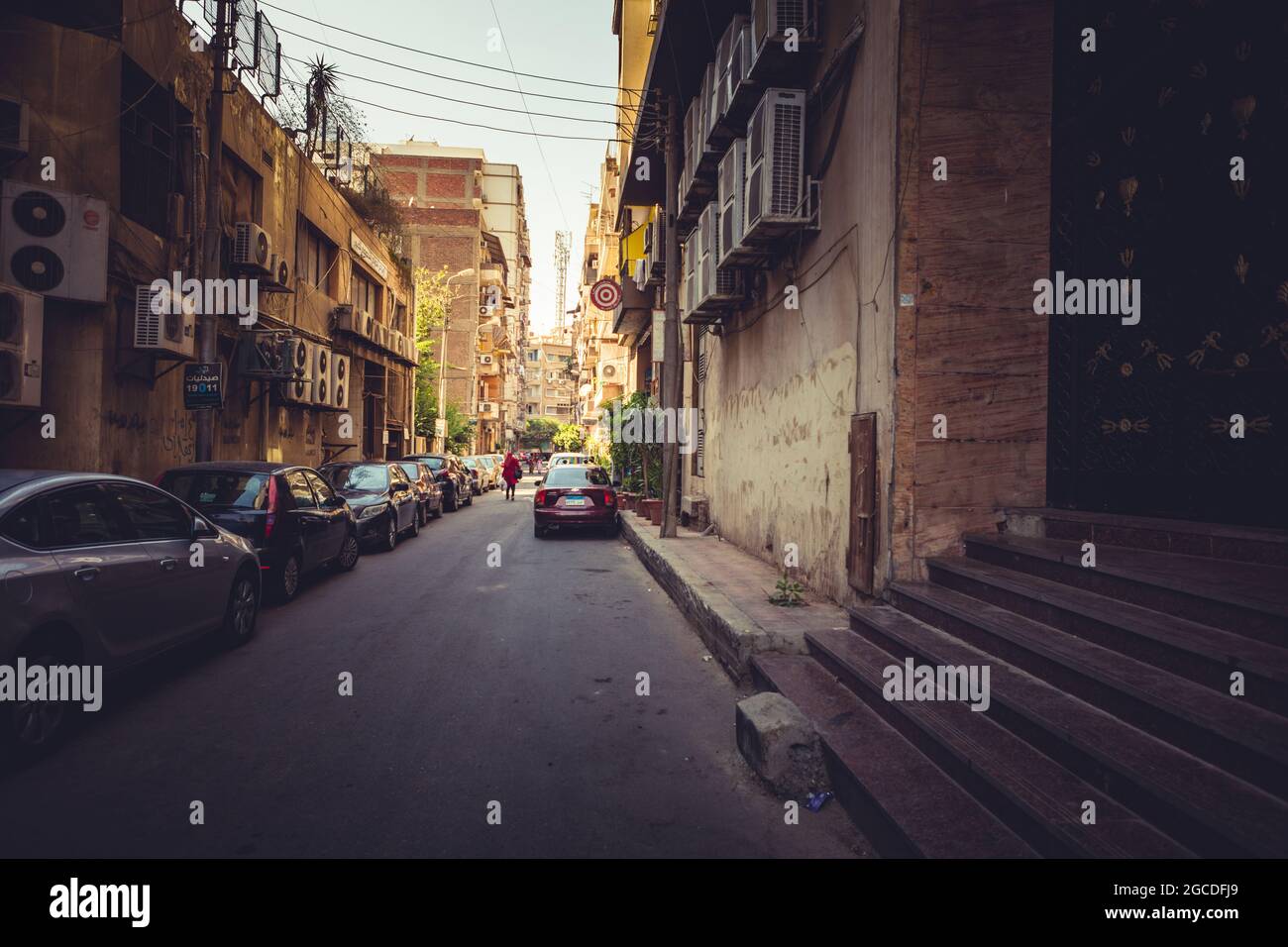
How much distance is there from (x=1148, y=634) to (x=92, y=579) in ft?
19.7

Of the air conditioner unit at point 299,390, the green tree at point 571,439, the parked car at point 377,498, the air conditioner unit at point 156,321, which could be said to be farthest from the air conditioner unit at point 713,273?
the green tree at point 571,439

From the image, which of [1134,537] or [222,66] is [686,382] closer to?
[222,66]

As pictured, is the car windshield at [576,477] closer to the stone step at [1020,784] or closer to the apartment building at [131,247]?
the apartment building at [131,247]

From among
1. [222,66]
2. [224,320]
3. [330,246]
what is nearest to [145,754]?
[222,66]

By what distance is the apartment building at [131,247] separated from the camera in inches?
416

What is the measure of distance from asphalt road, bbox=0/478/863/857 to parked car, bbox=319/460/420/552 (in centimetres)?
558

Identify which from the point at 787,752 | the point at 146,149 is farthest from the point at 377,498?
the point at 787,752

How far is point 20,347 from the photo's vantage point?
978cm

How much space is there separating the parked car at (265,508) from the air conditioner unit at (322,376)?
10472 mm

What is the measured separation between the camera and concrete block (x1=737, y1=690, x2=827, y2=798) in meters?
4.06

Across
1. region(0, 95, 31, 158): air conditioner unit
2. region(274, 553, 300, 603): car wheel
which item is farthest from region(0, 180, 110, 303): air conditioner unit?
region(274, 553, 300, 603): car wheel

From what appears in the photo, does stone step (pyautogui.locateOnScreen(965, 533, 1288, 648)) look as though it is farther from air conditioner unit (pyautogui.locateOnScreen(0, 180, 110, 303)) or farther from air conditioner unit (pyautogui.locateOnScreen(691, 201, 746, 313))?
air conditioner unit (pyautogui.locateOnScreen(0, 180, 110, 303))

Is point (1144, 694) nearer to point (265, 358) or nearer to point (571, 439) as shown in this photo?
point (265, 358)
